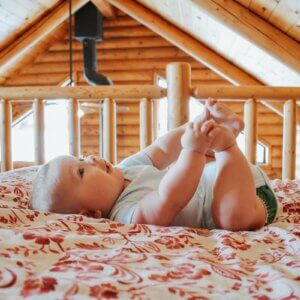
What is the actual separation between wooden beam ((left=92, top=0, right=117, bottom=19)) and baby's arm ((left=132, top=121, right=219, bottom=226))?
3.58 metres

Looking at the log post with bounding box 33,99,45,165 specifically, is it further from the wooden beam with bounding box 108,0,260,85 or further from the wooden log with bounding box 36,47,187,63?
the wooden log with bounding box 36,47,187,63

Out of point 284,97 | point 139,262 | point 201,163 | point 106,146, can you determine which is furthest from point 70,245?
point 284,97

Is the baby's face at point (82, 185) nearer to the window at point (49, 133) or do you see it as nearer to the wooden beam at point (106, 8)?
the wooden beam at point (106, 8)

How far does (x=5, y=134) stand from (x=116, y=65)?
129 inches

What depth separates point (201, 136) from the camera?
0.83 metres

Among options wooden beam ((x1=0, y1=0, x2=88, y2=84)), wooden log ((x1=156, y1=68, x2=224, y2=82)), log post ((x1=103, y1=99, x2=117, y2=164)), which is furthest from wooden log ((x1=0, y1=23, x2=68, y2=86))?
log post ((x1=103, y1=99, x2=117, y2=164))

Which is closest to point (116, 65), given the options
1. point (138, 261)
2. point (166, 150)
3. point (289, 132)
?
point (289, 132)

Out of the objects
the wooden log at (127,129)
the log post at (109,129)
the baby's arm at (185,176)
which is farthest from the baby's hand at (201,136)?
the wooden log at (127,129)

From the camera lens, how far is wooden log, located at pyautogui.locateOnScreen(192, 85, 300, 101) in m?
1.73

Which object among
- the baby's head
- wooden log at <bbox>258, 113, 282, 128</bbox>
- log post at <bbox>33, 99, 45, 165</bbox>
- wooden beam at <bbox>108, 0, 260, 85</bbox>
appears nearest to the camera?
the baby's head

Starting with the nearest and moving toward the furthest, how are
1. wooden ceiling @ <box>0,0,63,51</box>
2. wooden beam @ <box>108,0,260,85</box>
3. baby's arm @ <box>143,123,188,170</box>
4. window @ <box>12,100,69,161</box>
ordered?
baby's arm @ <box>143,123,188,170</box>
wooden ceiling @ <box>0,0,63,51</box>
wooden beam @ <box>108,0,260,85</box>
window @ <box>12,100,69,161</box>

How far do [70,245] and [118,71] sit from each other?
4.50m

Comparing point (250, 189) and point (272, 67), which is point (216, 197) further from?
point (272, 67)

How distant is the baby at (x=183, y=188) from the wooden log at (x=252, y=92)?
2.28ft
